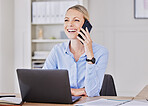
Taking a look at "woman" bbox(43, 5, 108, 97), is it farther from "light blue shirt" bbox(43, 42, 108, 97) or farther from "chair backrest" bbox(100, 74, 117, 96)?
"chair backrest" bbox(100, 74, 117, 96)

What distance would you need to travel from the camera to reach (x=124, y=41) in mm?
4152

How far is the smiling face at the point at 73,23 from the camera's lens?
1.87m

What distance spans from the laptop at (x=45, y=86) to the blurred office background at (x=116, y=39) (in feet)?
8.50

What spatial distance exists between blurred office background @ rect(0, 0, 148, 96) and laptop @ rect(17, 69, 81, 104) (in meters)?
2.59

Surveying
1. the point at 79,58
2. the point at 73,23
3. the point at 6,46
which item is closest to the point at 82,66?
the point at 79,58

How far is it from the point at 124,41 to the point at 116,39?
0.40 feet

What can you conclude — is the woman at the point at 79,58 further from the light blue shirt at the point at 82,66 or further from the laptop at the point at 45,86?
the laptop at the point at 45,86

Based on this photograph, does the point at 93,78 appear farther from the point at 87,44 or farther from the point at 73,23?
the point at 73,23

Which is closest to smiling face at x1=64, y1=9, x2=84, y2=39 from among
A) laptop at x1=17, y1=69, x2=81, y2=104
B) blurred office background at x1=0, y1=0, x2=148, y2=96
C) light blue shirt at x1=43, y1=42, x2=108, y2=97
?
light blue shirt at x1=43, y1=42, x2=108, y2=97

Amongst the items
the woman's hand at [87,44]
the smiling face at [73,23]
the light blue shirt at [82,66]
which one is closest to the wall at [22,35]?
the light blue shirt at [82,66]

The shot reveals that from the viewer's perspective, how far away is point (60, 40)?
13.4 feet

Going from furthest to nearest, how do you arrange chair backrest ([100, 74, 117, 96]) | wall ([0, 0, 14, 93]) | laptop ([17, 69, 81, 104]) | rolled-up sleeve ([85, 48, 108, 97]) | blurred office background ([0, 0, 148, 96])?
blurred office background ([0, 0, 148, 96]), wall ([0, 0, 14, 93]), chair backrest ([100, 74, 117, 96]), rolled-up sleeve ([85, 48, 108, 97]), laptop ([17, 69, 81, 104])

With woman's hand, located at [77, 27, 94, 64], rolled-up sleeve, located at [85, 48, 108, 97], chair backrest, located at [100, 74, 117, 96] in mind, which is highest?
woman's hand, located at [77, 27, 94, 64]

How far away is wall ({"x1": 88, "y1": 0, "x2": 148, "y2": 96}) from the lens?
411 centimetres
